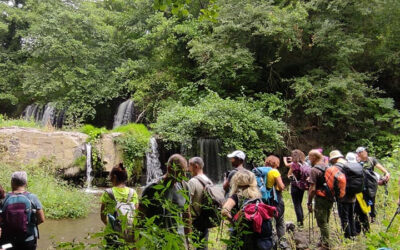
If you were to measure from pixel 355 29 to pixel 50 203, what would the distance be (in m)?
13.2

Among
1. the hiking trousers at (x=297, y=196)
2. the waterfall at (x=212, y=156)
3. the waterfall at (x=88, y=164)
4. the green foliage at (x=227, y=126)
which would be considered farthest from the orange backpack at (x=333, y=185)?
the waterfall at (x=88, y=164)

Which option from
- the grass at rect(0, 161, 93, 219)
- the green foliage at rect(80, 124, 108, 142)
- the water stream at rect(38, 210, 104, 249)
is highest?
the green foliage at rect(80, 124, 108, 142)

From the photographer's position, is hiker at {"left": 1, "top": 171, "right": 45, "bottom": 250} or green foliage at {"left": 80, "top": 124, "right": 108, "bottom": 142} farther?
green foliage at {"left": 80, "top": 124, "right": 108, "bottom": 142}

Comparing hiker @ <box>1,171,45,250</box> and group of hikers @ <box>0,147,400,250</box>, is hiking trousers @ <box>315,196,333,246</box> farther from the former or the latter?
hiker @ <box>1,171,45,250</box>

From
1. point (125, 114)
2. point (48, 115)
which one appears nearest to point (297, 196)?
point (125, 114)

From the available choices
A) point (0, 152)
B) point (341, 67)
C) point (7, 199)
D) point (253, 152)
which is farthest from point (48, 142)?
point (341, 67)

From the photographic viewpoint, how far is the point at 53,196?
346 inches

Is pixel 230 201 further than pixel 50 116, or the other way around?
pixel 50 116

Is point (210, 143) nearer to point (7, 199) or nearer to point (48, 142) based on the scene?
point (48, 142)

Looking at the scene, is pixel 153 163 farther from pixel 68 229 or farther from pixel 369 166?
pixel 369 166

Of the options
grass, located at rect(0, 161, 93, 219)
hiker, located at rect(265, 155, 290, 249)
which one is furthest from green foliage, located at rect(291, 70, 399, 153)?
grass, located at rect(0, 161, 93, 219)

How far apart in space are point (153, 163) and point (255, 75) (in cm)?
599

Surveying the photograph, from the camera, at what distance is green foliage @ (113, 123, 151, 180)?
11984mm

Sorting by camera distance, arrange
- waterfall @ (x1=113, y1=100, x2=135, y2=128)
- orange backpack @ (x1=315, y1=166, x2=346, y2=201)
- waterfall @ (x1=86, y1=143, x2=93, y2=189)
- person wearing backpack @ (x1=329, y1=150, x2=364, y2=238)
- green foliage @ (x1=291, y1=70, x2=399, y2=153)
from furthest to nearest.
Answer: waterfall @ (x1=113, y1=100, x2=135, y2=128) → green foliage @ (x1=291, y1=70, x2=399, y2=153) → waterfall @ (x1=86, y1=143, x2=93, y2=189) → person wearing backpack @ (x1=329, y1=150, x2=364, y2=238) → orange backpack @ (x1=315, y1=166, x2=346, y2=201)
